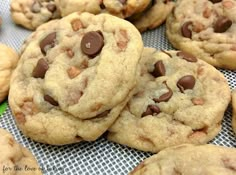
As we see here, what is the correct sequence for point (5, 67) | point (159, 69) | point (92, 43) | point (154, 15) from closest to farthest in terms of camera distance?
point (92, 43) < point (159, 69) < point (5, 67) < point (154, 15)

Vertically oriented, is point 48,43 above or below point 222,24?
below

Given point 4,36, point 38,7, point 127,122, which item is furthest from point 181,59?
point 4,36

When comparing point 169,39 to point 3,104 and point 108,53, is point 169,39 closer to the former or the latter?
point 108,53

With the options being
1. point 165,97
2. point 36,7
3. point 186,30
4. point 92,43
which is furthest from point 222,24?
point 36,7

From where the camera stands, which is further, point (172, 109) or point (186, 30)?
point (186, 30)

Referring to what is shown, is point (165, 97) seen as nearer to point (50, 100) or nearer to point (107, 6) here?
point (50, 100)
